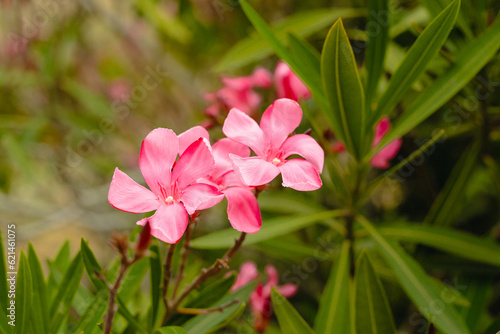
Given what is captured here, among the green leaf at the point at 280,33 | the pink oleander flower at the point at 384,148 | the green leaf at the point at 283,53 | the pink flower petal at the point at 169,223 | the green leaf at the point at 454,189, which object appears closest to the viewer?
the pink flower petal at the point at 169,223

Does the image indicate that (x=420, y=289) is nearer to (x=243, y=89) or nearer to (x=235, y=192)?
(x=235, y=192)

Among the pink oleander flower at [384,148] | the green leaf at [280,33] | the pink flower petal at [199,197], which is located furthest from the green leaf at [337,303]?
the green leaf at [280,33]

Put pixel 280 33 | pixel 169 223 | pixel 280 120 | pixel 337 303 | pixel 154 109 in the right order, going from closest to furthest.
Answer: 1. pixel 169 223
2. pixel 280 120
3. pixel 337 303
4. pixel 280 33
5. pixel 154 109

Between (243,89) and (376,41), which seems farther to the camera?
(243,89)

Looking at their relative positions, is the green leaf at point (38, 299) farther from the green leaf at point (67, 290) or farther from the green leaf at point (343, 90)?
the green leaf at point (343, 90)

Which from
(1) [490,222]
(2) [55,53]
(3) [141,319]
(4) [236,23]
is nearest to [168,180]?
(3) [141,319]

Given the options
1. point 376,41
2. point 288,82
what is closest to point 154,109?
point 288,82

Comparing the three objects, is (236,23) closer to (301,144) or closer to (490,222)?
(490,222)
